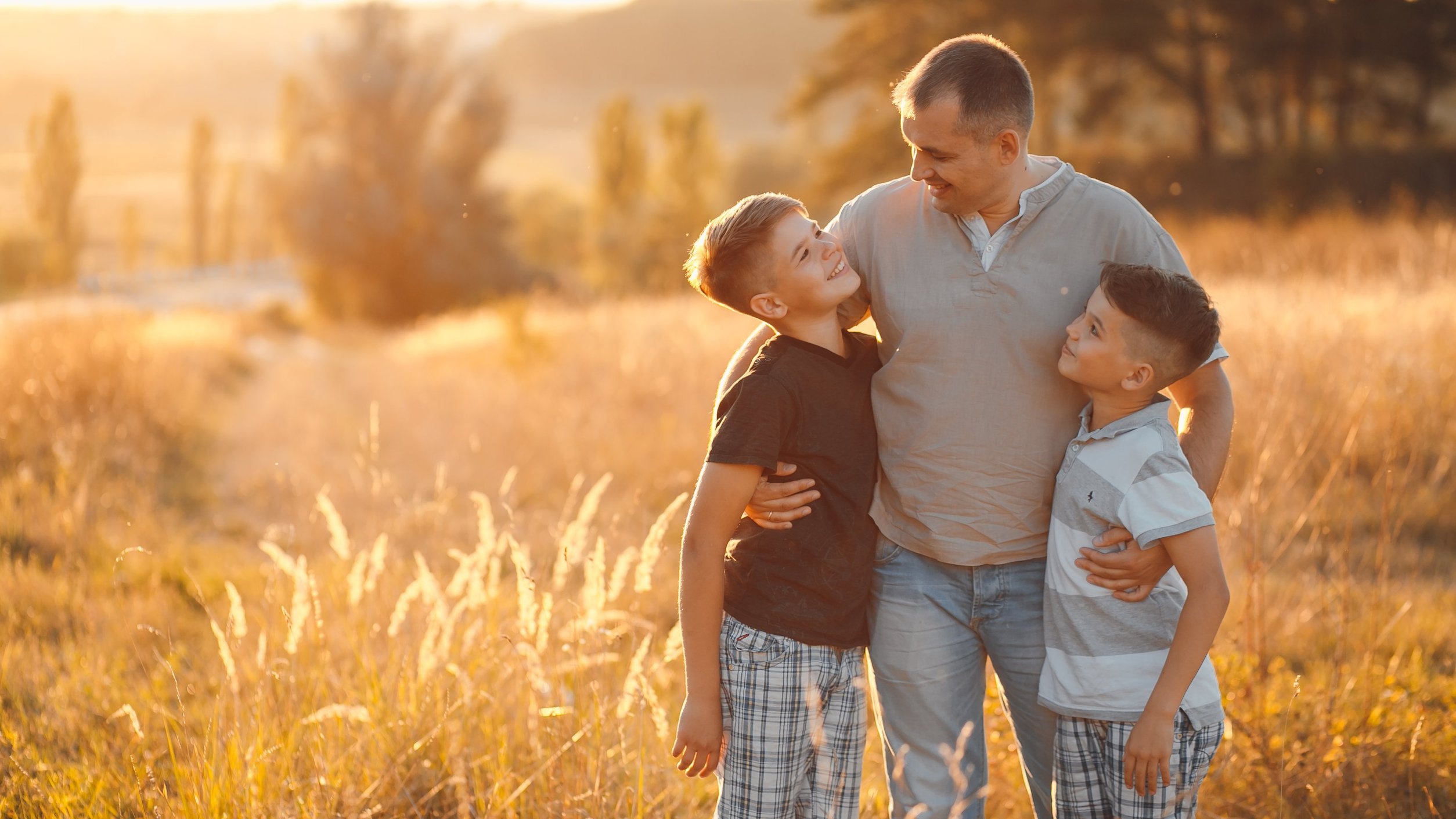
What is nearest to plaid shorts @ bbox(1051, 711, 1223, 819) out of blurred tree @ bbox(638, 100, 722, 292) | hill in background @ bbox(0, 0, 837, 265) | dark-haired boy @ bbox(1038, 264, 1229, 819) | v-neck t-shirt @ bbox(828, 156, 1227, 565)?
dark-haired boy @ bbox(1038, 264, 1229, 819)

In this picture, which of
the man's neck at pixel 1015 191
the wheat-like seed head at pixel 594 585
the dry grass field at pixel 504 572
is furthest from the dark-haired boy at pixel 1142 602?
the wheat-like seed head at pixel 594 585

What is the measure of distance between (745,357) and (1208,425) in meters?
1.03

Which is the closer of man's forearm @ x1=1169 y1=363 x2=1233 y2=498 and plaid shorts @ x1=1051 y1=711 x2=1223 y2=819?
plaid shorts @ x1=1051 y1=711 x2=1223 y2=819

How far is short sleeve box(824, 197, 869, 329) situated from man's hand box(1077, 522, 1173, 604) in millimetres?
750

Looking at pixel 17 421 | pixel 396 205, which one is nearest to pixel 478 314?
pixel 396 205

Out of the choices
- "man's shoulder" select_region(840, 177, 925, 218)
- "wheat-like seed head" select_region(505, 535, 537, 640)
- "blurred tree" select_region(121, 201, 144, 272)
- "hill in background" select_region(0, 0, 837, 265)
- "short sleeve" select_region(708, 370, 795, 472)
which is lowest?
"blurred tree" select_region(121, 201, 144, 272)

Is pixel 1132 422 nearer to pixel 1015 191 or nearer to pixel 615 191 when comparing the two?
pixel 1015 191

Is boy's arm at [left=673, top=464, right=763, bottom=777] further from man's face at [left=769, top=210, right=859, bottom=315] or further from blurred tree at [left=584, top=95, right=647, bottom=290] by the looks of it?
blurred tree at [left=584, top=95, right=647, bottom=290]

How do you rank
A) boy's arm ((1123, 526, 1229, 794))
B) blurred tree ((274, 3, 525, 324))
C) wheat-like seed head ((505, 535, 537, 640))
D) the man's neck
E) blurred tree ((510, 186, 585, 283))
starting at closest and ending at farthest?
boy's arm ((1123, 526, 1229, 794)), the man's neck, wheat-like seed head ((505, 535, 537, 640)), blurred tree ((274, 3, 525, 324)), blurred tree ((510, 186, 585, 283))

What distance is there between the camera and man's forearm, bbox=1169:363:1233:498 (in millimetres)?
2070

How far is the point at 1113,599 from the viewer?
6.48 feet

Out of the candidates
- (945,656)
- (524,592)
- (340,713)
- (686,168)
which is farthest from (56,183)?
(945,656)

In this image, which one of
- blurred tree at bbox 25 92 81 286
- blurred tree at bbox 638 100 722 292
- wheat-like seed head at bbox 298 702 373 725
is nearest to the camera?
wheat-like seed head at bbox 298 702 373 725

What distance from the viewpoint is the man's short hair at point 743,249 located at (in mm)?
2033
